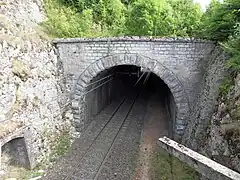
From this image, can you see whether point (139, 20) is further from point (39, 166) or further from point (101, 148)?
point (39, 166)

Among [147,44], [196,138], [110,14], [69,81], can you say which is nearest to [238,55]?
[196,138]

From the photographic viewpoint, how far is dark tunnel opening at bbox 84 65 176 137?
15.1 metres

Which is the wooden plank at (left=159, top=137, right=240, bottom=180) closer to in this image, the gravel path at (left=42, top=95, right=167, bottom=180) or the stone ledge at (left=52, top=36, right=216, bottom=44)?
the gravel path at (left=42, top=95, right=167, bottom=180)

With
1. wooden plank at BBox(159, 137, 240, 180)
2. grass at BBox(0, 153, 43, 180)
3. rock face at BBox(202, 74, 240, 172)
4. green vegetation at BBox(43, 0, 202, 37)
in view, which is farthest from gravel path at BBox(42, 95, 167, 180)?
wooden plank at BBox(159, 137, 240, 180)

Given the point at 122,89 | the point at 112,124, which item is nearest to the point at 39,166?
the point at 112,124

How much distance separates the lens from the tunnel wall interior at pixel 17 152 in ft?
34.0

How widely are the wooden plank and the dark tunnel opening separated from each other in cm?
795

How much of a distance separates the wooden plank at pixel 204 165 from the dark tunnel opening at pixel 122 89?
795cm

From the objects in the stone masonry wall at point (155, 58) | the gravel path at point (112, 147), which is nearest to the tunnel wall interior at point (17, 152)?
the gravel path at point (112, 147)

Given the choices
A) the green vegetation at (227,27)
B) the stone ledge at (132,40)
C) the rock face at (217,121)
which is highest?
the green vegetation at (227,27)

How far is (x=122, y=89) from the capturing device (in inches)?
889

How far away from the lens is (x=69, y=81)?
14.0m

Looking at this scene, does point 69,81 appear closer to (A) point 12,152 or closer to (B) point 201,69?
(A) point 12,152

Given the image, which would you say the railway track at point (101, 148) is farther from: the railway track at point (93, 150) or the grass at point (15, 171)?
the grass at point (15, 171)
